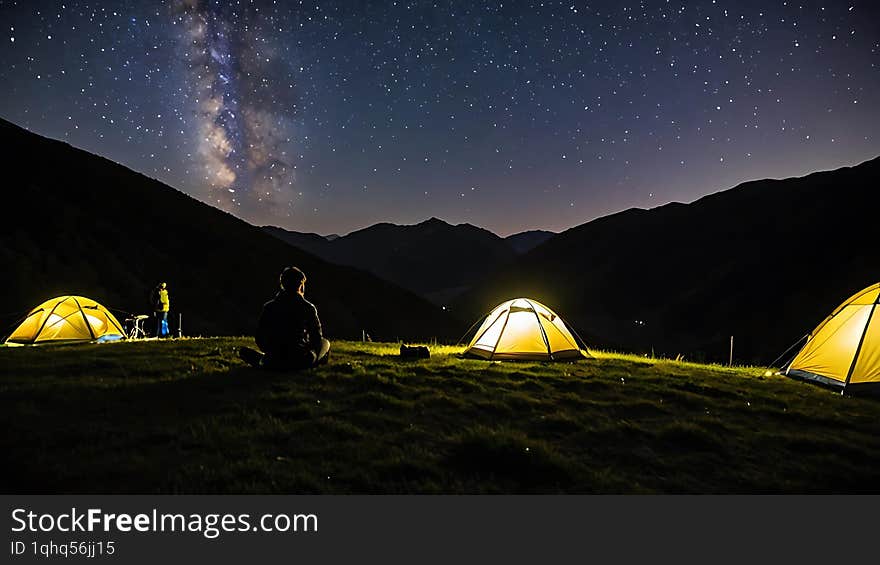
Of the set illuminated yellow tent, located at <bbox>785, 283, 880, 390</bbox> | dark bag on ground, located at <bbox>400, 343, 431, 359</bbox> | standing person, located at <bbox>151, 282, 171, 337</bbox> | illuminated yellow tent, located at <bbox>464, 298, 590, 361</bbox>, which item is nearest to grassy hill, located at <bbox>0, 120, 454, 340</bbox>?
standing person, located at <bbox>151, 282, 171, 337</bbox>

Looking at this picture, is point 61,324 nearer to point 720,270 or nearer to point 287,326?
point 287,326

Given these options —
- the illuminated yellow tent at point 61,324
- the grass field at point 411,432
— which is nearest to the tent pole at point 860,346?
the grass field at point 411,432

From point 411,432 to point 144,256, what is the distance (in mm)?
72513

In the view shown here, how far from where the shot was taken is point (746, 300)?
361 ft

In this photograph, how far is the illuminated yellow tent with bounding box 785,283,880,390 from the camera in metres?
10.7

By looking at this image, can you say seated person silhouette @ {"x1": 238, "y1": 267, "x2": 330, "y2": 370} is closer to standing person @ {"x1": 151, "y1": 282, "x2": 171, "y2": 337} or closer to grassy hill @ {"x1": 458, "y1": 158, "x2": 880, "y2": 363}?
standing person @ {"x1": 151, "y1": 282, "x2": 171, "y2": 337}

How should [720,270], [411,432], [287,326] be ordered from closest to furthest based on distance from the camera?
[411,432], [287,326], [720,270]

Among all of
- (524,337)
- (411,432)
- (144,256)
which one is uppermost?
(144,256)

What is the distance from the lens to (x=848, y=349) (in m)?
11.2

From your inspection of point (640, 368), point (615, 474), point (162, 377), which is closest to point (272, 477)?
point (615, 474)

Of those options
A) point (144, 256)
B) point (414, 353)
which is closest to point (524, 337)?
point (414, 353)

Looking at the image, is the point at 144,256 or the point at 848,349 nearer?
the point at 848,349
